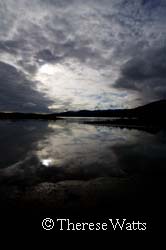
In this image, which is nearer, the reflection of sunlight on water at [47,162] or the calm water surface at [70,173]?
the calm water surface at [70,173]

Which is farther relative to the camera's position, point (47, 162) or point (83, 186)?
point (47, 162)

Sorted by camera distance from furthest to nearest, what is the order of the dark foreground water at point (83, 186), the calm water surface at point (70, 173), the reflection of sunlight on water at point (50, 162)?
the reflection of sunlight on water at point (50, 162), the calm water surface at point (70, 173), the dark foreground water at point (83, 186)

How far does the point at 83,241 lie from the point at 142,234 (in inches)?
77.3

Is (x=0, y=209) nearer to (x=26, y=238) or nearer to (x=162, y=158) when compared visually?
(x=26, y=238)

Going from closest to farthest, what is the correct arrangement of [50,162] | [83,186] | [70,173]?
[83,186], [70,173], [50,162]

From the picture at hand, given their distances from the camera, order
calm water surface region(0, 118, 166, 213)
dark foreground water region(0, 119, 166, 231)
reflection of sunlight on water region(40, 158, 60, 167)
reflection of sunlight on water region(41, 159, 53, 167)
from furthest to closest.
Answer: reflection of sunlight on water region(41, 159, 53, 167) → reflection of sunlight on water region(40, 158, 60, 167) → calm water surface region(0, 118, 166, 213) → dark foreground water region(0, 119, 166, 231)

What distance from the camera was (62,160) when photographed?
1324cm

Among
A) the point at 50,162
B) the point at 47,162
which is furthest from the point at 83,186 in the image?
the point at 47,162

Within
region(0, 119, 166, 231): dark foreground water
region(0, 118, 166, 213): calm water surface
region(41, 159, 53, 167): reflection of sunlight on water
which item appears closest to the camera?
region(0, 119, 166, 231): dark foreground water

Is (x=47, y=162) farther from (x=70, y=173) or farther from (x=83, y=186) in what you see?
(x=83, y=186)

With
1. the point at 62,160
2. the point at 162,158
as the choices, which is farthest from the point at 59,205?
the point at 162,158

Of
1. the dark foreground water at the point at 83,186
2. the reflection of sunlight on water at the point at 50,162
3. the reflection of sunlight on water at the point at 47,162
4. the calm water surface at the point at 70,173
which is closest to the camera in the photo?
the dark foreground water at the point at 83,186

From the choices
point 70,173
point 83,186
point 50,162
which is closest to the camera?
point 83,186

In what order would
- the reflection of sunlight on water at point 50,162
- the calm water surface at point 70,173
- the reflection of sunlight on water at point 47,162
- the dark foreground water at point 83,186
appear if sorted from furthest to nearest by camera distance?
the reflection of sunlight on water at point 47,162
the reflection of sunlight on water at point 50,162
the calm water surface at point 70,173
the dark foreground water at point 83,186
